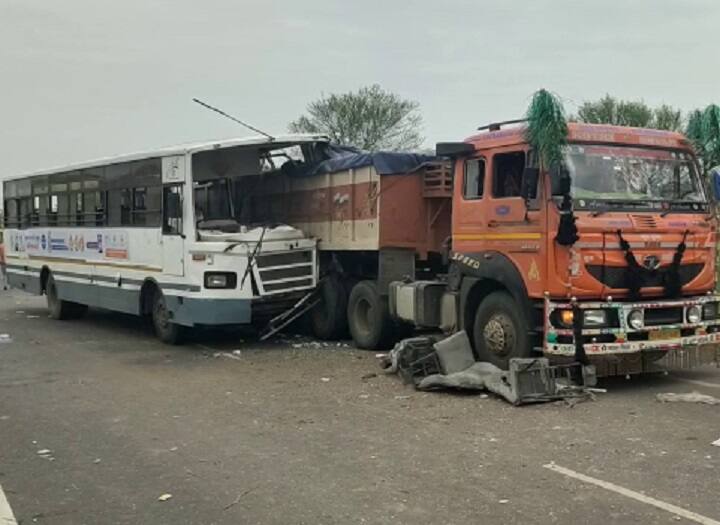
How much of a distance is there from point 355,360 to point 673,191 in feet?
15.2

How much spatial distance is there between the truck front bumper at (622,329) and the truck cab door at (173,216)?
610cm

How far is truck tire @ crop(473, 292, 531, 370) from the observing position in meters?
8.91

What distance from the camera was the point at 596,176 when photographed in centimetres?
868

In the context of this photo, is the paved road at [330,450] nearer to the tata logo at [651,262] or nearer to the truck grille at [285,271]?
the tata logo at [651,262]

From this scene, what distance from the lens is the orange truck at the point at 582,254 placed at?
839cm

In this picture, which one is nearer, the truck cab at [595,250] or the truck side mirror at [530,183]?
the truck cab at [595,250]

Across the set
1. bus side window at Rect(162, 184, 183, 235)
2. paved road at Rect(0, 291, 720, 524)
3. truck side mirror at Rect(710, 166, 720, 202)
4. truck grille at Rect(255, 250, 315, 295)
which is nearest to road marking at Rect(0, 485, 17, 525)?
paved road at Rect(0, 291, 720, 524)

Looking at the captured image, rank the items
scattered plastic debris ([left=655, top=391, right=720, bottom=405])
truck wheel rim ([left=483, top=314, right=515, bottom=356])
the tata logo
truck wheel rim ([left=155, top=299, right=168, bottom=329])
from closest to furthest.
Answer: scattered plastic debris ([left=655, top=391, right=720, bottom=405]) < the tata logo < truck wheel rim ([left=483, top=314, right=515, bottom=356]) < truck wheel rim ([left=155, top=299, right=168, bottom=329])

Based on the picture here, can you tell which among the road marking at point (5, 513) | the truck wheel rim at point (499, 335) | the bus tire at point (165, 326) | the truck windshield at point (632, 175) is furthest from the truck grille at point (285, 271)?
the road marking at point (5, 513)

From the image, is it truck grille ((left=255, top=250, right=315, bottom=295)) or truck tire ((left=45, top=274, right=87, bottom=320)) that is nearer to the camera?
truck grille ((left=255, top=250, right=315, bottom=295))

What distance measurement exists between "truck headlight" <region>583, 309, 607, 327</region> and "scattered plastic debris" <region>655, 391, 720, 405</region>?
0.93m

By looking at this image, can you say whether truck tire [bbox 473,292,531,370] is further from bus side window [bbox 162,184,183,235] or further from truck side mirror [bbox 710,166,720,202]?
bus side window [bbox 162,184,183,235]

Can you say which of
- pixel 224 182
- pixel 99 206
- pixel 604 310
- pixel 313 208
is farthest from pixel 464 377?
pixel 99 206

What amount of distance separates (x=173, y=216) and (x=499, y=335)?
5739 mm
